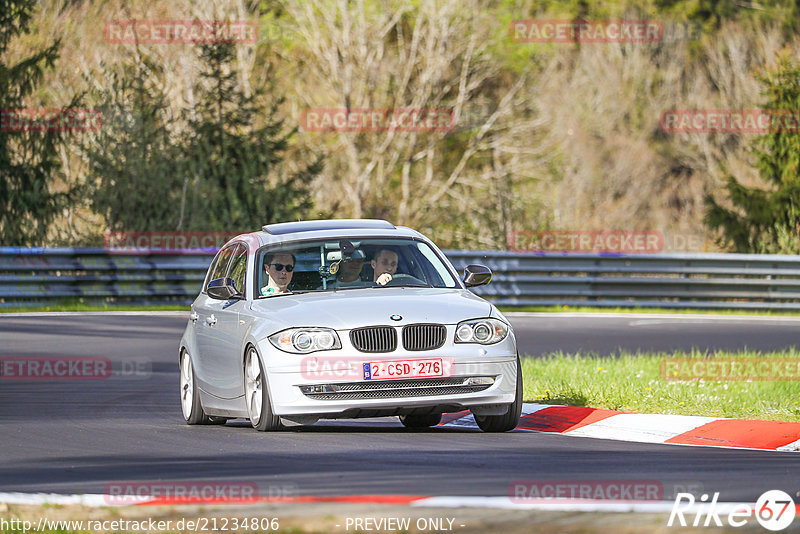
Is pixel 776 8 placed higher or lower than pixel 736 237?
higher

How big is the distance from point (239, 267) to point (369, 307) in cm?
210

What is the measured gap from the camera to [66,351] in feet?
60.1

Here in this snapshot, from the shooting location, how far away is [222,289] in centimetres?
1138

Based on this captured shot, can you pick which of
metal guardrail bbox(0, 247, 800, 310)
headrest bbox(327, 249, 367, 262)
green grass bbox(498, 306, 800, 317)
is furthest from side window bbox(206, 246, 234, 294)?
green grass bbox(498, 306, 800, 317)

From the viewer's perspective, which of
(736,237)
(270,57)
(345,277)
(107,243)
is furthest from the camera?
(270,57)

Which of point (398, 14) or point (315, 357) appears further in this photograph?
point (398, 14)

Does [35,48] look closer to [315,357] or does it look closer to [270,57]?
[270,57]

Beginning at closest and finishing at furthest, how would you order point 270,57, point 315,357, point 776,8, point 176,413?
point 315,357 < point 176,413 < point 270,57 < point 776,8

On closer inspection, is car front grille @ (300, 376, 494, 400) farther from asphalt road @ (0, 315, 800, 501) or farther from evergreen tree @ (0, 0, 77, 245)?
evergreen tree @ (0, 0, 77, 245)

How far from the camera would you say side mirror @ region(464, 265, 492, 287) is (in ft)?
37.3

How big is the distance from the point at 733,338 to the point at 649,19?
5141cm

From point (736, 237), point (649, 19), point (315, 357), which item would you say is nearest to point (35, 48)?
point (736, 237)

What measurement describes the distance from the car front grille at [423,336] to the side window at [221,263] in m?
2.93

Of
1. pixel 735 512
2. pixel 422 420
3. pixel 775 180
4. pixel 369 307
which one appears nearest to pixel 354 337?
pixel 369 307
